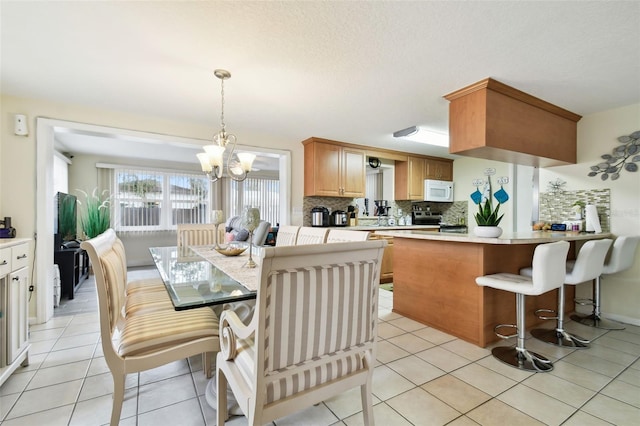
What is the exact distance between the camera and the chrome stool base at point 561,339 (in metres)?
2.37

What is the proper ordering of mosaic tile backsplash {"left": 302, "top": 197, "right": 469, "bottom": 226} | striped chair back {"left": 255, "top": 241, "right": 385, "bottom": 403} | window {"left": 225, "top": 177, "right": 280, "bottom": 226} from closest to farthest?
striped chair back {"left": 255, "top": 241, "right": 385, "bottom": 403} → mosaic tile backsplash {"left": 302, "top": 197, "right": 469, "bottom": 226} → window {"left": 225, "top": 177, "right": 280, "bottom": 226}

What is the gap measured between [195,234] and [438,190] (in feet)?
13.9

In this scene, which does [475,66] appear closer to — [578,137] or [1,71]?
[578,137]

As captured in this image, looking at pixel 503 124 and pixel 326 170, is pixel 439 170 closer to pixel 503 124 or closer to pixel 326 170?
pixel 326 170

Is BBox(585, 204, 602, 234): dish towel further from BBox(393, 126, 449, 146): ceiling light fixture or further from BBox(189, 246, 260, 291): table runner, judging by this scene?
BBox(189, 246, 260, 291): table runner

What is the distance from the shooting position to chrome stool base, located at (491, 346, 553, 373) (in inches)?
78.4

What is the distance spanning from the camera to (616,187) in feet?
10.00

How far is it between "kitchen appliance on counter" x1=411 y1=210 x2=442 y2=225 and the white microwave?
0.35m

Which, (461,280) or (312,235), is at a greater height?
(312,235)

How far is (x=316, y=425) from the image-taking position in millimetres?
1456

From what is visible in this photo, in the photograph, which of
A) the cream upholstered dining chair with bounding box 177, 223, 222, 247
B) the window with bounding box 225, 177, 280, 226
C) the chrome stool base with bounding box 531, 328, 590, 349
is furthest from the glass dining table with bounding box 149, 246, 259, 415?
the window with bounding box 225, 177, 280, 226

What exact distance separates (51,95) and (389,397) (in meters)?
3.77

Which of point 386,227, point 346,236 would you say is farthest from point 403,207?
point 346,236

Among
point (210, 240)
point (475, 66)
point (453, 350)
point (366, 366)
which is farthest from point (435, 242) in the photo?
point (210, 240)
